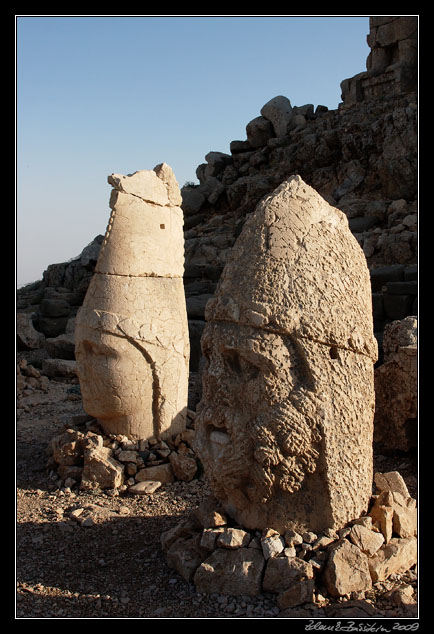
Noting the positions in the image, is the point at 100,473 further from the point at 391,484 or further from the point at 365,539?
the point at 365,539

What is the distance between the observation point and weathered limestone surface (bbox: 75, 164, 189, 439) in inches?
207

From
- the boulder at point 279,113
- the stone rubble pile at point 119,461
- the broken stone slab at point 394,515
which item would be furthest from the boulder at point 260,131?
the broken stone slab at point 394,515

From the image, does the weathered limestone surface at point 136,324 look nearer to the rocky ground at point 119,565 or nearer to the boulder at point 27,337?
the rocky ground at point 119,565

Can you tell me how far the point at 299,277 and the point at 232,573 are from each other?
1510 mm

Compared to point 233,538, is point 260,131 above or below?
above

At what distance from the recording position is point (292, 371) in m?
2.97

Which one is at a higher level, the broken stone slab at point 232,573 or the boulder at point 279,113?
the boulder at point 279,113

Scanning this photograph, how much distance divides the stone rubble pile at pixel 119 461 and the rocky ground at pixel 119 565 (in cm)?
10

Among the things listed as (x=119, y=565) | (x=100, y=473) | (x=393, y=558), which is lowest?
(x=119, y=565)

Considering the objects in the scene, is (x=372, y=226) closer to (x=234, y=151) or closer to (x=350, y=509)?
(x=234, y=151)

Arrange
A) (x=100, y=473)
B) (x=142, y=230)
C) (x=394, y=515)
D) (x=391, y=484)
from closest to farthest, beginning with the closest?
(x=394, y=515), (x=391, y=484), (x=100, y=473), (x=142, y=230)

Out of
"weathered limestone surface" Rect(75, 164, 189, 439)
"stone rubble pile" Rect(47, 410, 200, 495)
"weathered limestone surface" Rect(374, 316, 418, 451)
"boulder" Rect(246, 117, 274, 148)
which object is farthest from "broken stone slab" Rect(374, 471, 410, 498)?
"boulder" Rect(246, 117, 274, 148)

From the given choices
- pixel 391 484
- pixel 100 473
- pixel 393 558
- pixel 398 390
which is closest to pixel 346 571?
pixel 393 558

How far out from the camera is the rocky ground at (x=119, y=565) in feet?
9.19
